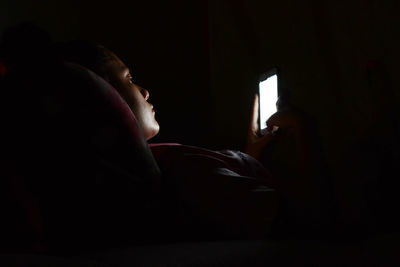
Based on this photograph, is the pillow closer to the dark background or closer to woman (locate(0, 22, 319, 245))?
woman (locate(0, 22, 319, 245))

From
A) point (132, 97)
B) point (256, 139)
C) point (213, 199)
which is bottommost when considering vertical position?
point (213, 199)

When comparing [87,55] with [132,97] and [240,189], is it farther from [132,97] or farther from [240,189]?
[240,189]

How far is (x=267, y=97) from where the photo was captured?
1.46m

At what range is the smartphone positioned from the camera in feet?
4.65

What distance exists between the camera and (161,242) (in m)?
0.75

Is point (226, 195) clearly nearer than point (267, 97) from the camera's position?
Yes

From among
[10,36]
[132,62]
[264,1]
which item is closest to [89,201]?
[10,36]

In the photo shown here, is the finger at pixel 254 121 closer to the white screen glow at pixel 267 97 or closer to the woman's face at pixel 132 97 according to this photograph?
the white screen glow at pixel 267 97

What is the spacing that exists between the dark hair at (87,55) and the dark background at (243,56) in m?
0.46

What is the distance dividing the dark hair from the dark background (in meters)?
0.46

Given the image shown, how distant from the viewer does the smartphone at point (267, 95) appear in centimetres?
142

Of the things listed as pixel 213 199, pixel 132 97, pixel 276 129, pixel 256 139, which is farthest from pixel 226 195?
pixel 256 139

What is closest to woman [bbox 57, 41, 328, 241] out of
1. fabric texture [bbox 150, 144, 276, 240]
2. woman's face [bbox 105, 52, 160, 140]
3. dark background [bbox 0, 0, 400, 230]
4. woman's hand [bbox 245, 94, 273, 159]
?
fabric texture [bbox 150, 144, 276, 240]

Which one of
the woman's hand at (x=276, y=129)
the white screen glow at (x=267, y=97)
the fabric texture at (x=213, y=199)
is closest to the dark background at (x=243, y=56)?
the white screen glow at (x=267, y=97)
